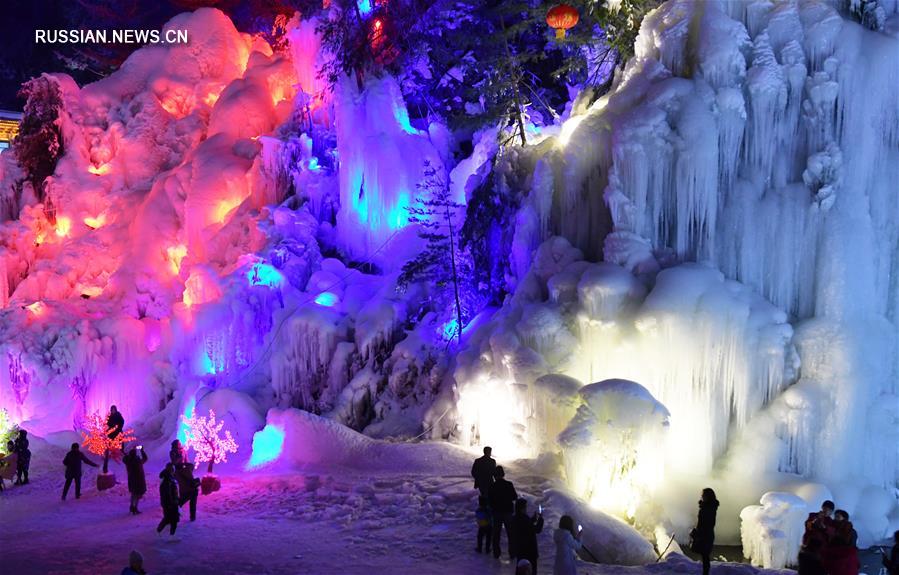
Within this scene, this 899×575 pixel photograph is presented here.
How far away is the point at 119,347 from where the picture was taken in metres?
21.1

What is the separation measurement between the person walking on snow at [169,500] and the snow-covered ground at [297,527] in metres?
0.15

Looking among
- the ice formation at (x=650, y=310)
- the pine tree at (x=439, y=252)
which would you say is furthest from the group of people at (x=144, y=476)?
the pine tree at (x=439, y=252)

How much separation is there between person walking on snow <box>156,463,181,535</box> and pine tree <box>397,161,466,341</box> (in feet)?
24.4

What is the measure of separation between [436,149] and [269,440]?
9.46 meters

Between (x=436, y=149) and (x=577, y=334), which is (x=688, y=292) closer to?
(x=577, y=334)

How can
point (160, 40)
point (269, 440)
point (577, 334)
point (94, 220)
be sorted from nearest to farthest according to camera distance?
point (577, 334), point (269, 440), point (94, 220), point (160, 40)

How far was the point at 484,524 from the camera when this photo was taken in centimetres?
889

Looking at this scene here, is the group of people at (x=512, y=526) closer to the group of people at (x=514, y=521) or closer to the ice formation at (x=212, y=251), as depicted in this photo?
the group of people at (x=514, y=521)

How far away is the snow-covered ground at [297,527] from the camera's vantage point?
886cm

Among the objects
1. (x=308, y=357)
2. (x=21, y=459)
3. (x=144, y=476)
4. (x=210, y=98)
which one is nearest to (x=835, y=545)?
(x=144, y=476)

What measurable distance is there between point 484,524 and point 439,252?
30.5 feet

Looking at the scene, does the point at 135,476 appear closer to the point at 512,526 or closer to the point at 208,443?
the point at 208,443

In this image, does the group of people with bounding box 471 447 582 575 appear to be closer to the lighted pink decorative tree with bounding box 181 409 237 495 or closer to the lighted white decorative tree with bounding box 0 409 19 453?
the lighted pink decorative tree with bounding box 181 409 237 495

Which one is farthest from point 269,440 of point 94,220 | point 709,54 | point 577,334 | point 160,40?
point 160,40
